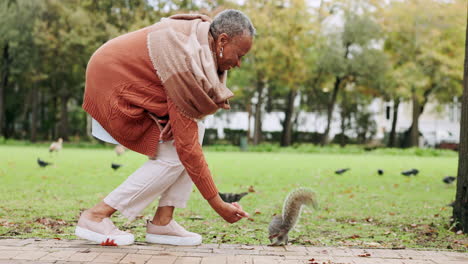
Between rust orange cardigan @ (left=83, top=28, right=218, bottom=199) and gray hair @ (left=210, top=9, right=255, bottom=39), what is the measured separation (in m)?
0.48

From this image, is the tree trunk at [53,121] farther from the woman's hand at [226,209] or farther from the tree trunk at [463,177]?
the woman's hand at [226,209]

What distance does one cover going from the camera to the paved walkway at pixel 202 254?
121 inches

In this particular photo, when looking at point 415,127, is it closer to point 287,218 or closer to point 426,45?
point 426,45

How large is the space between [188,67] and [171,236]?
1.22 meters

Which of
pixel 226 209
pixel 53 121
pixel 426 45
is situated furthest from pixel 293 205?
pixel 53 121

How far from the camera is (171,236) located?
3629 millimetres

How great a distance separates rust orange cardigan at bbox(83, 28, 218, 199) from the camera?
3.21m

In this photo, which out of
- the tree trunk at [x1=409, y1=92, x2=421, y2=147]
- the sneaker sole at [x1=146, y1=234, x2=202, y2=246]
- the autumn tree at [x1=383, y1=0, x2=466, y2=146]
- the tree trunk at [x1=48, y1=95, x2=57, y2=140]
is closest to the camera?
the sneaker sole at [x1=146, y1=234, x2=202, y2=246]

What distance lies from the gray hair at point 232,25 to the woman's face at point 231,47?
29 millimetres

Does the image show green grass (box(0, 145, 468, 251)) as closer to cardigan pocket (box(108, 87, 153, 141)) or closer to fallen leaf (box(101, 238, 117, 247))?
fallen leaf (box(101, 238, 117, 247))

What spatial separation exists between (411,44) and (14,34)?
75.4 feet

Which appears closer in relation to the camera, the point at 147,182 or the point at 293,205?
the point at 147,182

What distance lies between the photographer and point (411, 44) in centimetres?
3081

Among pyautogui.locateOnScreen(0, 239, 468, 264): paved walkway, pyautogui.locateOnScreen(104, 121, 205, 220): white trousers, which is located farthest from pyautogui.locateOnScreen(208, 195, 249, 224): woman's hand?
pyautogui.locateOnScreen(104, 121, 205, 220): white trousers
